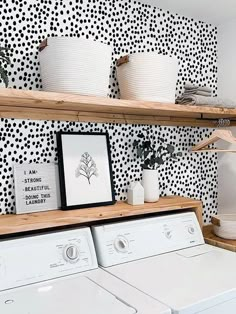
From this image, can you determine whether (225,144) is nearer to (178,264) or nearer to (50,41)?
(178,264)

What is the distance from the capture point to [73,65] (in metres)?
1.56

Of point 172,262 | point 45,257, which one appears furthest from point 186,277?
point 45,257

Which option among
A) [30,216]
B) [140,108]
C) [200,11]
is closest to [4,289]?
[30,216]

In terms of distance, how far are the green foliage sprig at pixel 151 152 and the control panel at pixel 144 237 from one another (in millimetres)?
376

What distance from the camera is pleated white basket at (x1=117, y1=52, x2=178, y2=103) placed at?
70.6 inches

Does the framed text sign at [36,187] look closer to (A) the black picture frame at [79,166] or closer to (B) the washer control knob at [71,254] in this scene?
(A) the black picture frame at [79,166]

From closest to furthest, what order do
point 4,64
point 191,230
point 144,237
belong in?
point 4,64 → point 144,237 → point 191,230

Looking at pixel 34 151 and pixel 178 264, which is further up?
pixel 34 151

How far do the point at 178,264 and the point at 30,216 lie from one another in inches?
30.8

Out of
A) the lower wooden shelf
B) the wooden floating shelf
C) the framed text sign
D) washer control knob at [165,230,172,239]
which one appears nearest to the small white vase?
the wooden floating shelf

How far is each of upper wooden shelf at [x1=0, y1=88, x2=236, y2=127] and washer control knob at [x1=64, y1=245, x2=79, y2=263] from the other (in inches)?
27.3

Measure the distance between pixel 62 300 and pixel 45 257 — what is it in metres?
0.26

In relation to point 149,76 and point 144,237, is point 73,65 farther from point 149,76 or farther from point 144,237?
point 144,237

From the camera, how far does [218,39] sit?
8.41 feet
